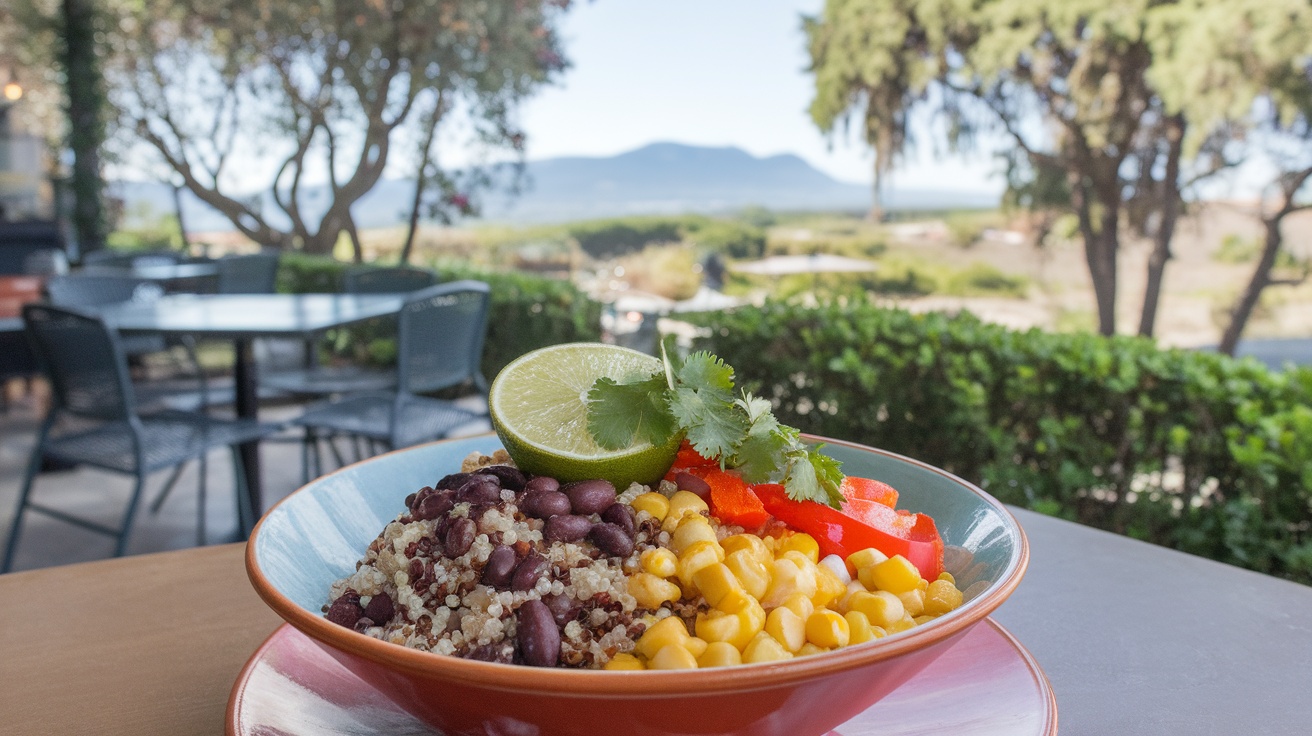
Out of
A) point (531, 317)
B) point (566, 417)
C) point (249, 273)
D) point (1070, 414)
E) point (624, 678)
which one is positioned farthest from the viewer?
point (249, 273)

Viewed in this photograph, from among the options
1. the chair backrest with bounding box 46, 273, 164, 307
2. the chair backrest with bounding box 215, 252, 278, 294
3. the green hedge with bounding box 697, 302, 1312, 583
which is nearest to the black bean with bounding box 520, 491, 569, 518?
the green hedge with bounding box 697, 302, 1312, 583

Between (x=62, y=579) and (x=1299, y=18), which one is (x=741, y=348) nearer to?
(x=62, y=579)

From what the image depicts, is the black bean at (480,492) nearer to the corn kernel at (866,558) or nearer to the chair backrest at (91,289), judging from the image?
the corn kernel at (866,558)

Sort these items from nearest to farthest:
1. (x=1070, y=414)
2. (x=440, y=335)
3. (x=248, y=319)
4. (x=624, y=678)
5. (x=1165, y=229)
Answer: (x=624, y=678) → (x=1070, y=414) → (x=248, y=319) → (x=440, y=335) → (x=1165, y=229)

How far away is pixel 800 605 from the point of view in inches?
21.9

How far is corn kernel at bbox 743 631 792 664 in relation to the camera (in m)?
0.51

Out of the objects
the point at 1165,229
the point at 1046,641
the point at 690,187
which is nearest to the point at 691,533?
the point at 1046,641

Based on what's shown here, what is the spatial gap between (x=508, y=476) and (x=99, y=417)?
2676mm

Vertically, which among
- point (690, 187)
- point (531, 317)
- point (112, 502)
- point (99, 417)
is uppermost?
point (690, 187)

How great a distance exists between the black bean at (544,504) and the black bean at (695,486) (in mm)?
109

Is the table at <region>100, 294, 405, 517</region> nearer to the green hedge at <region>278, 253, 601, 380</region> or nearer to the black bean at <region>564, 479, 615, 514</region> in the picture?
the green hedge at <region>278, 253, 601, 380</region>

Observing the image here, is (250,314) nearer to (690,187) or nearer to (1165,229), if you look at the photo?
(1165,229)

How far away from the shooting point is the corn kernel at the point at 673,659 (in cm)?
49

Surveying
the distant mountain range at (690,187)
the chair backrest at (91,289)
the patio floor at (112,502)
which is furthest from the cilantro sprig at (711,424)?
the distant mountain range at (690,187)
